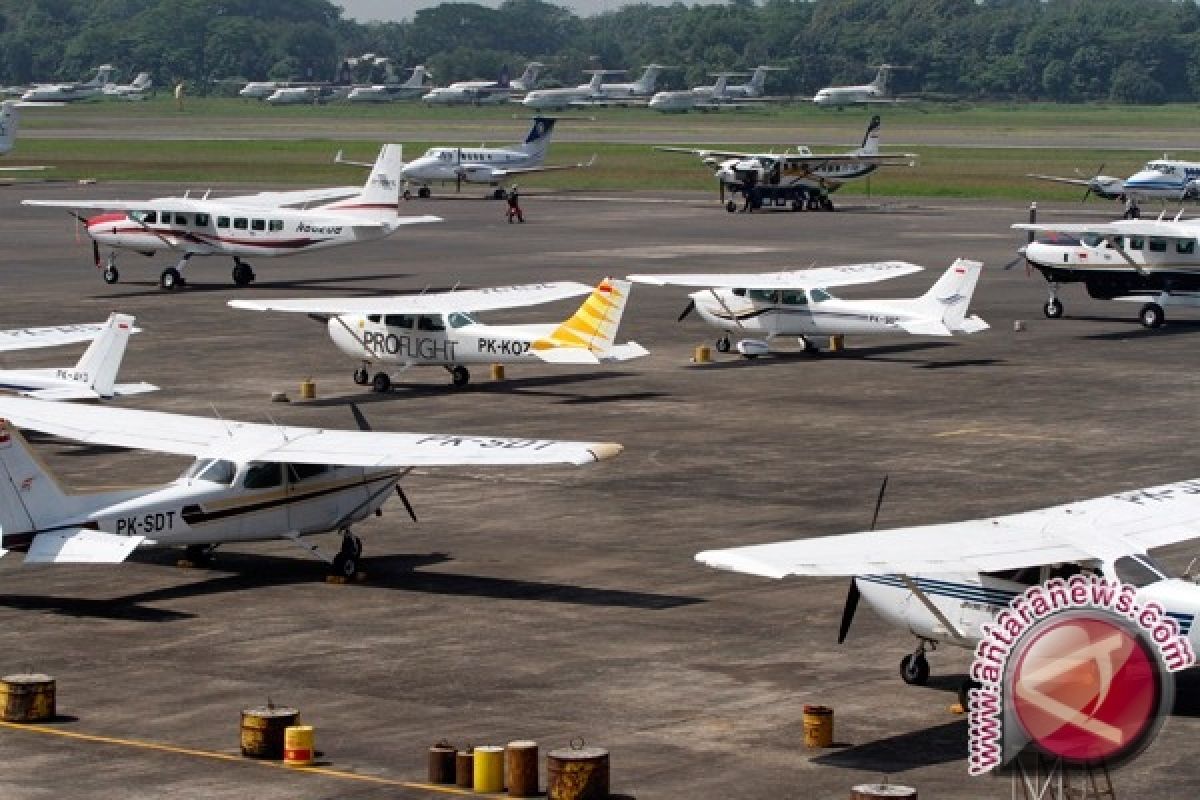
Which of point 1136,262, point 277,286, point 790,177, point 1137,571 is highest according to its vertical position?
point 1137,571

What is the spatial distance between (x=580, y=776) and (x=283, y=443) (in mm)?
10110

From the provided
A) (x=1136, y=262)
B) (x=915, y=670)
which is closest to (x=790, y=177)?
(x=1136, y=262)

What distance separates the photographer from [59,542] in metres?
25.2

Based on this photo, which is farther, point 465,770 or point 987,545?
point 987,545

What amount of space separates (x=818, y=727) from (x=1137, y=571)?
9.65ft

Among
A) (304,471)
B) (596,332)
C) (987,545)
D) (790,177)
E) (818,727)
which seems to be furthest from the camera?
(790,177)

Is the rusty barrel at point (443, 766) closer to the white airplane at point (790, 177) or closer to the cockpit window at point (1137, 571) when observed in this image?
the cockpit window at point (1137, 571)

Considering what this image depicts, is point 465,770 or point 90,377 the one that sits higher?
point 465,770

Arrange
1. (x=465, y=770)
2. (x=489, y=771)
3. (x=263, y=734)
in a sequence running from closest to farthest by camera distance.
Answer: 1. (x=489, y=771)
2. (x=465, y=770)
3. (x=263, y=734)

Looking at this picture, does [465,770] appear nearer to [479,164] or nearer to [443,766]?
[443,766]

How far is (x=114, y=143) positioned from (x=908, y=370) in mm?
125200

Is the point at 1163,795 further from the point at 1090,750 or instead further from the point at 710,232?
the point at 710,232

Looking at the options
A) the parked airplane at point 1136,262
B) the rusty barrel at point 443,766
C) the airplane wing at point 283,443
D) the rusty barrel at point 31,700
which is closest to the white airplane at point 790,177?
the parked airplane at point 1136,262

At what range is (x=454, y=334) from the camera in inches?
1825
